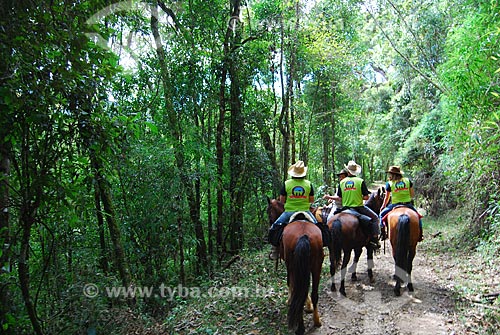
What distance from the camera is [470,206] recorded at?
8.51 meters

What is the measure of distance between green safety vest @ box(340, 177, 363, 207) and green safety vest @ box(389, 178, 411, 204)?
0.79 meters

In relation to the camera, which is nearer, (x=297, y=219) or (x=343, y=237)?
(x=297, y=219)

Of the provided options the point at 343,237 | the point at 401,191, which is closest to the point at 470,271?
the point at 401,191

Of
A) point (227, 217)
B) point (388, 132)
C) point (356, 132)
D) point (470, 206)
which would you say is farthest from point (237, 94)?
point (356, 132)

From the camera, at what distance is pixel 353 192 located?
6.83 metres

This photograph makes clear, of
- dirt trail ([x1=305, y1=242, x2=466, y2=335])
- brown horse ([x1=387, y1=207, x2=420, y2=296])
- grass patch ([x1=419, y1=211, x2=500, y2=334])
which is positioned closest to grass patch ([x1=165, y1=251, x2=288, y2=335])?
dirt trail ([x1=305, y1=242, x2=466, y2=335])

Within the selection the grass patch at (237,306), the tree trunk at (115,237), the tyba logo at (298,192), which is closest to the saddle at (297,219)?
the tyba logo at (298,192)

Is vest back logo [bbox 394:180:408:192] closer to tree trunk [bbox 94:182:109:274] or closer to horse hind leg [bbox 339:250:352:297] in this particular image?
horse hind leg [bbox 339:250:352:297]

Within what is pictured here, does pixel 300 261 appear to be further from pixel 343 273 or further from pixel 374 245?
pixel 374 245

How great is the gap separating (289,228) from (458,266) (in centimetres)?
506

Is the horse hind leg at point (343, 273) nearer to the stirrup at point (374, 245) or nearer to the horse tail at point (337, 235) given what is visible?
the horse tail at point (337, 235)

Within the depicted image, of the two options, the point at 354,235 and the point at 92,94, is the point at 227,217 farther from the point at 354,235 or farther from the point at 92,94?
the point at 92,94

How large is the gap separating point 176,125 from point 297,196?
16.2 feet

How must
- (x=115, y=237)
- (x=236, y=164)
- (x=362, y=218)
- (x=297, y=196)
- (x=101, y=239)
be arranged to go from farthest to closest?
(x=236, y=164)
(x=101, y=239)
(x=362, y=218)
(x=115, y=237)
(x=297, y=196)
